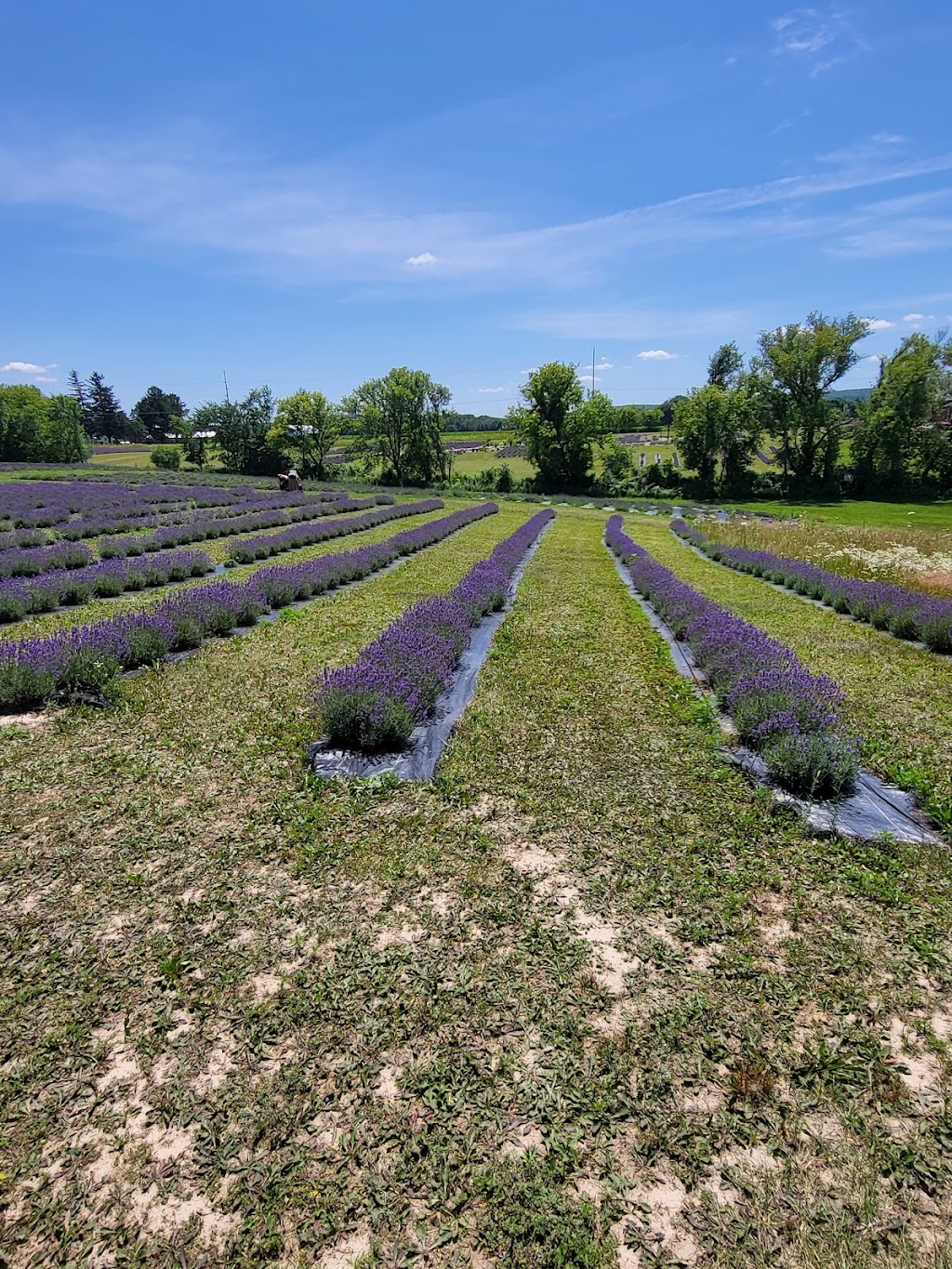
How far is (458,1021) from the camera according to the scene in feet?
9.64

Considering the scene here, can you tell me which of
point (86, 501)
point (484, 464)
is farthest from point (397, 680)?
point (484, 464)

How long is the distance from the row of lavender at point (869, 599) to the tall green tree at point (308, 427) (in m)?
54.3

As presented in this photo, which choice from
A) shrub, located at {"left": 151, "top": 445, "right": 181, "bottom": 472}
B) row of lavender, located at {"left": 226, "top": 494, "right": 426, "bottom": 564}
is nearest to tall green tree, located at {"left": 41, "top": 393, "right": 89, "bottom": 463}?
shrub, located at {"left": 151, "top": 445, "right": 181, "bottom": 472}

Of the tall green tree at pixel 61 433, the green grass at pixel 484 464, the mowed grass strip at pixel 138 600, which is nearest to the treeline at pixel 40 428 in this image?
the tall green tree at pixel 61 433

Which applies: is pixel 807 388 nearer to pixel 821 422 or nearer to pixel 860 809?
pixel 821 422

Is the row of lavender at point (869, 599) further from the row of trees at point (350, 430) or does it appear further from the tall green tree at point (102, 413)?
the tall green tree at point (102, 413)

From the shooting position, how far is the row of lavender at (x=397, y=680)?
18.6 feet

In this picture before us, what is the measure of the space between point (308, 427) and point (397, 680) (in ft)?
213

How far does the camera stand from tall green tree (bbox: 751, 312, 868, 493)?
51.9 metres

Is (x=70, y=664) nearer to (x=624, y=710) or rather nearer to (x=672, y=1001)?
(x=624, y=710)

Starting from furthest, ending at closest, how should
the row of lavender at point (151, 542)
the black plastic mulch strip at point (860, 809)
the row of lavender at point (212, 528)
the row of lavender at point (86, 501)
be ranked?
the row of lavender at point (86, 501)
the row of lavender at point (212, 528)
the row of lavender at point (151, 542)
the black plastic mulch strip at point (860, 809)

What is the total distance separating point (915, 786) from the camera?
5137 mm

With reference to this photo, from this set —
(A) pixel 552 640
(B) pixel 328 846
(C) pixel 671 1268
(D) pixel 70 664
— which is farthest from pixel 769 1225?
(A) pixel 552 640

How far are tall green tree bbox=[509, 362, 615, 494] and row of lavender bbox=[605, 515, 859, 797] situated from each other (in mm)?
49033
